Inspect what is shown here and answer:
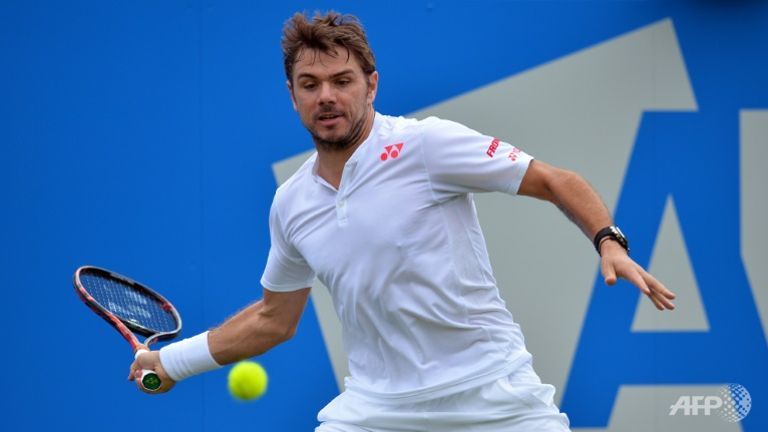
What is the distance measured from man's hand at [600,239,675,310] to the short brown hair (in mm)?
984

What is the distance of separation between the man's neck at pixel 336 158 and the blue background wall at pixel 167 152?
1.78 metres

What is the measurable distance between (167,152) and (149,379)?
170cm

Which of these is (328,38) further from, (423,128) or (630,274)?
(630,274)

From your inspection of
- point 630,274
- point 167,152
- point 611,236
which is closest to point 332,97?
point 611,236

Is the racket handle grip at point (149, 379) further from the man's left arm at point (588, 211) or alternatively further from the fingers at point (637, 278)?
the fingers at point (637, 278)

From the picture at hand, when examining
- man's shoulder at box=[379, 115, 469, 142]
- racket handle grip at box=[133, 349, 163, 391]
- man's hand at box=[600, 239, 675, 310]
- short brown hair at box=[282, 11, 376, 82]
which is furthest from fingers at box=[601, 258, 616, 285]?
racket handle grip at box=[133, 349, 163, 391]

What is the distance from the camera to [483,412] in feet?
11.0

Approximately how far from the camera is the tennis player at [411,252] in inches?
133

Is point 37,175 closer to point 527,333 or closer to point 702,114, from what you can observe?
point 527,333

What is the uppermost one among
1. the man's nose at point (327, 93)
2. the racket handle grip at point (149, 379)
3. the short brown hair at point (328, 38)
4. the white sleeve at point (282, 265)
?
the short brown hair at point (328, 38)

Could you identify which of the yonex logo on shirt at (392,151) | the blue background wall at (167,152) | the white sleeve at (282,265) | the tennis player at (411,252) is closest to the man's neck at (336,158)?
the tennis player at (411,252)

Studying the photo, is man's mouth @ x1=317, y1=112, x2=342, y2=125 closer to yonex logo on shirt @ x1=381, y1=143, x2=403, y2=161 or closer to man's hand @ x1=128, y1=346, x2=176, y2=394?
yonex logo on shirt @ x1=381, y1=143, x2=403, y2=161

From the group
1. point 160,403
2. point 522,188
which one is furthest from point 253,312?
point 160,403

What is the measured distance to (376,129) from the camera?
11.8 feet
